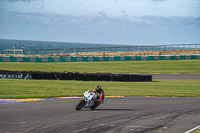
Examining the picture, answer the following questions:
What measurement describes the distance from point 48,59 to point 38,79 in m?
20.8

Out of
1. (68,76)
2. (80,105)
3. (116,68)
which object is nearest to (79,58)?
(116,68)

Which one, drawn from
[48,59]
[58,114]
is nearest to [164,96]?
[58,114]

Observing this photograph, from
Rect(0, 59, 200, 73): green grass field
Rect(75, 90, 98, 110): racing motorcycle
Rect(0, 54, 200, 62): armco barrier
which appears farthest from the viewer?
Rect(0, 54, 200, 62): armco barrier

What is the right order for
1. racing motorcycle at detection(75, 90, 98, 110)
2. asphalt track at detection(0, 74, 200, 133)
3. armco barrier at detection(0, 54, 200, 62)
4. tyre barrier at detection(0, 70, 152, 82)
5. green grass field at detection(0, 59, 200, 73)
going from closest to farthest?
asphalt track at detection(0, 74, 200, 133)
racing motorcycle at detection(75, 90, 98, 110)
tyre barrier at detection(0, 70, 152, 82)
green grass field at detection(0, 59, 200, 73)
armco barrier at detection(0, 54, 200, 62)

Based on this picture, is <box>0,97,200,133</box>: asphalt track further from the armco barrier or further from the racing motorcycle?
the armco barrier

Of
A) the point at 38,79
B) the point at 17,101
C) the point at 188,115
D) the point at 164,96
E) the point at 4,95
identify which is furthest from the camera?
the point at 38,79

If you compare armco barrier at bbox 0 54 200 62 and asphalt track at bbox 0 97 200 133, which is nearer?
asphalt track at bbox 0 97 200 133

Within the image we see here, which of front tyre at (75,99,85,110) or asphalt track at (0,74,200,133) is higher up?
front tyre at (75,99,85,110)

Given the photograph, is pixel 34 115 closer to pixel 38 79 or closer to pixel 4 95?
pixel 4 95

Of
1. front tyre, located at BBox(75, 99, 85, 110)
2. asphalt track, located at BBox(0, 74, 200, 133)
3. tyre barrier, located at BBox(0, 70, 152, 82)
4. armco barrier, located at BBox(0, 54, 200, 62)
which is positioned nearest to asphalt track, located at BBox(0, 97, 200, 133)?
asphalt track, located at BBox(0, 74, 200, 133)

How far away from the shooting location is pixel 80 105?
12.2 meters

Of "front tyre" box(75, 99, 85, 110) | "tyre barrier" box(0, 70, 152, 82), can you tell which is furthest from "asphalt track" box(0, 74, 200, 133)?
"tyre barrier" box(0, 70, 152, 82)

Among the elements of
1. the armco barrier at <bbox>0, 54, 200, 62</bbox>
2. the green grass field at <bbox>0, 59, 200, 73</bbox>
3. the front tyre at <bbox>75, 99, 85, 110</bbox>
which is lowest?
the front tyre at <bbox>75, 99, 85, 110</bbox>

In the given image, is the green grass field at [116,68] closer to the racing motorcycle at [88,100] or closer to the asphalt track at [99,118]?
the asphalt track at [99,118]
